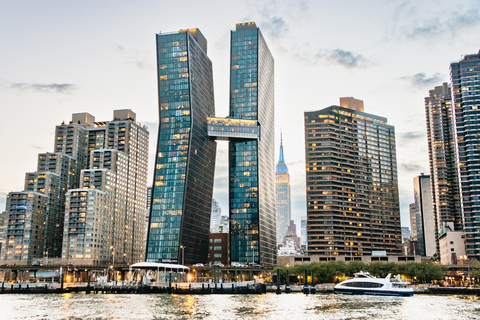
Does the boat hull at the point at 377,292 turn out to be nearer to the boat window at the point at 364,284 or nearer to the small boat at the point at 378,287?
the small boat at the point at 378,287

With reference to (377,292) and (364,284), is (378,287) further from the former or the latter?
(364,284)

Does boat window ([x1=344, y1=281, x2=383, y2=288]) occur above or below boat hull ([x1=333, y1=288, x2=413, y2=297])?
above

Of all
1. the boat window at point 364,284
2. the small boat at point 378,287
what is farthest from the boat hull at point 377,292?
the boat window at point 364,284

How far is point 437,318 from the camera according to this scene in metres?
91.8

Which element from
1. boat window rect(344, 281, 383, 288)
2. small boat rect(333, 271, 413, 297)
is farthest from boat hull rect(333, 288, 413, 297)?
boat window rect(344, 281, 383, 288)

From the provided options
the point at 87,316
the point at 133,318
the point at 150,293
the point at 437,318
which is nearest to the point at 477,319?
the point at 437,318

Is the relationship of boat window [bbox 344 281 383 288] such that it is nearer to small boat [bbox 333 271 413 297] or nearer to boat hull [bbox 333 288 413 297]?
small boat [bbox 333 271 413 297]

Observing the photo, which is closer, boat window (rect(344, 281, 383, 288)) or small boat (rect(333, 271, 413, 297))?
small boat (rect(333, 271, 413, 297))

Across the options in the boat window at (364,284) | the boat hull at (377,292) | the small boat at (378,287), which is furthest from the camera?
the boat window at (364,284)

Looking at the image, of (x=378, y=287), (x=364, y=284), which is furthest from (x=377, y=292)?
(x=364, y=284)

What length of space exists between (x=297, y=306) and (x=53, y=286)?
354ft

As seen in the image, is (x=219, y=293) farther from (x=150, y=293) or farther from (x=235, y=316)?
(x=235, y=316)

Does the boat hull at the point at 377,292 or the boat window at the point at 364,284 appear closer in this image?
the boat hull at the point at 377,292

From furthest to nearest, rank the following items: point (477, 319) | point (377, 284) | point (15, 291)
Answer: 1. point (15, 291)
2. point (377, 284)
3. point (477, 319)
